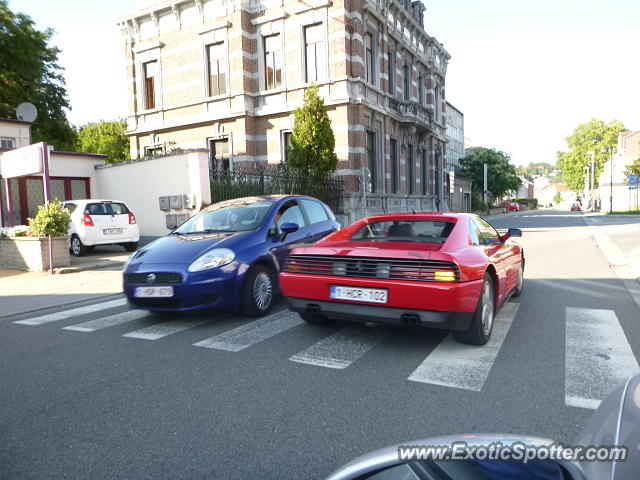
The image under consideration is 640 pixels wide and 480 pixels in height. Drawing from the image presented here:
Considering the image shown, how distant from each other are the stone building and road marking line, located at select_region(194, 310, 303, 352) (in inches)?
632

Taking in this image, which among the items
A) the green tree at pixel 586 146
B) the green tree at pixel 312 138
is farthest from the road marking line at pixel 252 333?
the green tree at pixel 586 146

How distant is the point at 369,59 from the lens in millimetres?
24812

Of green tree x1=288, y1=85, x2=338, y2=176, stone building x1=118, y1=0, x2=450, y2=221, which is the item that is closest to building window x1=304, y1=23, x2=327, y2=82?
stone building x1=118, y1=0, x2=450, y2=221

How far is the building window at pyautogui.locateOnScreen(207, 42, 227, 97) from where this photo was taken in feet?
78.1

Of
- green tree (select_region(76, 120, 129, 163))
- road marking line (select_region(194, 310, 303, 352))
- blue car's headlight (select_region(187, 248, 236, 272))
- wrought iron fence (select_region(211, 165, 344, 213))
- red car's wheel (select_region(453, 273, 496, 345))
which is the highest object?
green tree (select_region(76, 120, 129, 163))

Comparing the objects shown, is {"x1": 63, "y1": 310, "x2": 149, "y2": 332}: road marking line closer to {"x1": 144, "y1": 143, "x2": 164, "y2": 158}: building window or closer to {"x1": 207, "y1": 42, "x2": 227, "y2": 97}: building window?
{"x1": 207, "y1": 42, "x2": 227, "y2": 97}: building window

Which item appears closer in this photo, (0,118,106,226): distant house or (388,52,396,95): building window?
(0,118,106,226): distant house

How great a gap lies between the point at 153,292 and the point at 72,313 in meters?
1.97

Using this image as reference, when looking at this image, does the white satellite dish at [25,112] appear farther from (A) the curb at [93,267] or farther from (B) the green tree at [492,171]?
(B) the green tree at [492,171]

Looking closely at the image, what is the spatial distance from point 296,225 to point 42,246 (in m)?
7.45

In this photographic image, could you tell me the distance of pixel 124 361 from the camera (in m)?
4.47

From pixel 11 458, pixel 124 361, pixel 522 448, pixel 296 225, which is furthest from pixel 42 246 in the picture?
pixel 522 448

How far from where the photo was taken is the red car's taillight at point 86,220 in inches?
534

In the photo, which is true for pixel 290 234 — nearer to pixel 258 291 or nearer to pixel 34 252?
pixel 258 291
